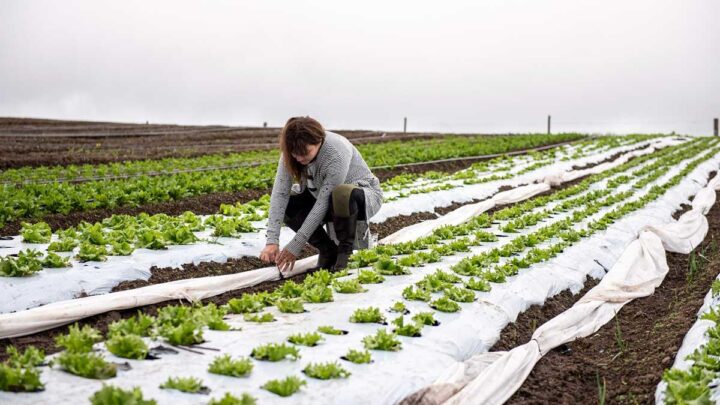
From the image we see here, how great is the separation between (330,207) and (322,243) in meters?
0.60

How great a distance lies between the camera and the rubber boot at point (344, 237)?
716 cm

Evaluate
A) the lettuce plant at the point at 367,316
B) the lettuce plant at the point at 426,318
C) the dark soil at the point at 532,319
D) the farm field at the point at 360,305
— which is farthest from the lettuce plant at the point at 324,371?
the dark soil at the point at 532,319

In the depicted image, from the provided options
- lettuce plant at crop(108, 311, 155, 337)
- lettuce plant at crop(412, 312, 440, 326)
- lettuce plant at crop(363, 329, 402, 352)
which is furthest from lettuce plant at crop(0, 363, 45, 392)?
lettuce plant at crop(412, 312, 440, 326)

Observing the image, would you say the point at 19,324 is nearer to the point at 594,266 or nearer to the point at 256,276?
the point at 256,276

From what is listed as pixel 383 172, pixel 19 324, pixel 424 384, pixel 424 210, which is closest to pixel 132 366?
pixel 424 384

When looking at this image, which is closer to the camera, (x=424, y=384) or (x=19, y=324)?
(x=424, y=384)

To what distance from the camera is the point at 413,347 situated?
5.02 m

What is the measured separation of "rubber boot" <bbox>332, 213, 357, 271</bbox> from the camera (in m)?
7.16

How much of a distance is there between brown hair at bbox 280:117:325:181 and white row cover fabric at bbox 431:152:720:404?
2464 millimetres

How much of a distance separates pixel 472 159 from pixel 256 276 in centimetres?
1570

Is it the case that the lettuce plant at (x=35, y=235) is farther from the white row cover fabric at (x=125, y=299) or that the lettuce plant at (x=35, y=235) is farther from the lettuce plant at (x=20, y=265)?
the white row cover fabric at (x=125, y=299)

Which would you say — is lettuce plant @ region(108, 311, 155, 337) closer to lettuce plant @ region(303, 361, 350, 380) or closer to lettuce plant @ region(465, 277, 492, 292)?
lettuce plant @ region(303, 361, 350, 380)

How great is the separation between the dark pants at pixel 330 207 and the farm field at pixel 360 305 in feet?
1.55

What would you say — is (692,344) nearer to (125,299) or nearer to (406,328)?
(406,328)
